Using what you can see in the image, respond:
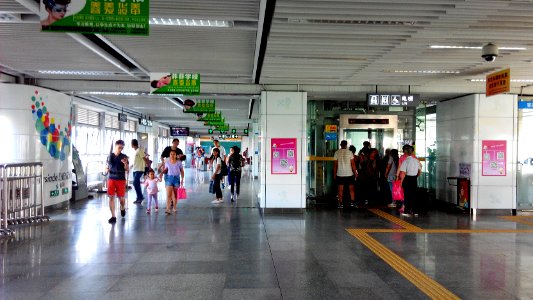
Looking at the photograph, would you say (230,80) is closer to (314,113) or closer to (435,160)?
(314,113)

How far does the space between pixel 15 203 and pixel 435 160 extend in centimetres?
1106

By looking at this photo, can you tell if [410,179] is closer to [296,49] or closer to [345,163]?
[345,163]

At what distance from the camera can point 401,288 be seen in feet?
14.4

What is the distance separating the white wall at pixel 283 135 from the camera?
33.0ft

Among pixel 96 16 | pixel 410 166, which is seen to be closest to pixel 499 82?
pixel 410 166

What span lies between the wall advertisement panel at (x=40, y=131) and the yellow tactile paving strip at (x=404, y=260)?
742 cm

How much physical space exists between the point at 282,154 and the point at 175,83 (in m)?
3.18

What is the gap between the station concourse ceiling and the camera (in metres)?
5.00

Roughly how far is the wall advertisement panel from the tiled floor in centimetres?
178

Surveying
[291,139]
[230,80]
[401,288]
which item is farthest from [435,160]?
[401,288]

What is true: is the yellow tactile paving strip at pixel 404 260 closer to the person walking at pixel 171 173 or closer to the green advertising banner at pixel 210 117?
the person walking at pixel 171 173

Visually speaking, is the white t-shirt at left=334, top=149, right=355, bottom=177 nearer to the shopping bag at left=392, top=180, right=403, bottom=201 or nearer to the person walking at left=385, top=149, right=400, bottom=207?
the person walking at left=385, top=149, right=400, bottom=207

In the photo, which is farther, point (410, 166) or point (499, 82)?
point (410, 166)

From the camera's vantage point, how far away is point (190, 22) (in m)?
5.70
